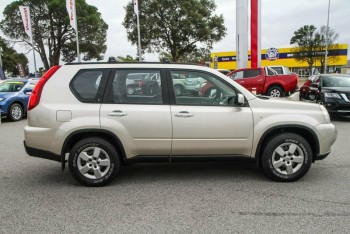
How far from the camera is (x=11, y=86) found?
1291cm

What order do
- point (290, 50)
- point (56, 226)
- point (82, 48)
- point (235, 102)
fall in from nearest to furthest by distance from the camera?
point (56, 226), point (235, 102), point (82, 48), point (290, 50)

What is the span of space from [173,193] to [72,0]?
2360cm

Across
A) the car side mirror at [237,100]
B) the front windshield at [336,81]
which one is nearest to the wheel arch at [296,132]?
the car side mirror at [237,100]

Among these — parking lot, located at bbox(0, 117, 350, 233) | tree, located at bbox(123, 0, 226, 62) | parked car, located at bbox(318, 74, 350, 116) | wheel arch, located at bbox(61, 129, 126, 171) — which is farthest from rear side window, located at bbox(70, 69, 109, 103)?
tree, located at bbox(123, 0, 226, 62)

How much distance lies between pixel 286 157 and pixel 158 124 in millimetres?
1865

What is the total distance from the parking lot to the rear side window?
1.26 meters

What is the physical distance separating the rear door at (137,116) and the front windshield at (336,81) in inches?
343

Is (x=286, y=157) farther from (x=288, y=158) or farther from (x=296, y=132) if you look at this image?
(x=296, y=132)

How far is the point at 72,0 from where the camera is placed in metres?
24.5

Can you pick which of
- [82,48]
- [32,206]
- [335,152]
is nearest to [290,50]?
[82,48]

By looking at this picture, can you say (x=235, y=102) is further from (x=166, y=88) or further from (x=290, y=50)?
(x=290, y=50)

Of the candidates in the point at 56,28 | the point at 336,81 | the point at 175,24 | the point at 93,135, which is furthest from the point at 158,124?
the point at 56,28

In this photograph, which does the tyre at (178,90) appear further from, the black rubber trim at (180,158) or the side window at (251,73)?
the side window at (251,73)

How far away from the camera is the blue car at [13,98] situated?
39.7ft
